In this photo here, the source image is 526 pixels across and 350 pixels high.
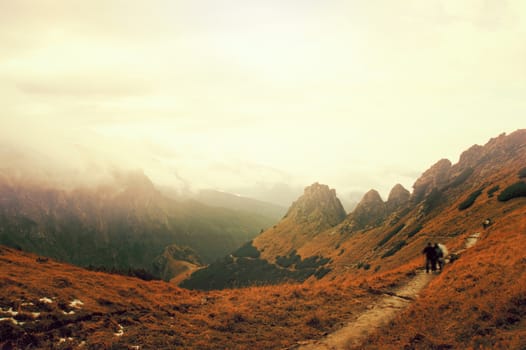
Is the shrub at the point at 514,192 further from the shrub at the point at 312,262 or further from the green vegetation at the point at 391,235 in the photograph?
the shrub at the point at 312,262

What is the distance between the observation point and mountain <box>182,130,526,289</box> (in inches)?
1919

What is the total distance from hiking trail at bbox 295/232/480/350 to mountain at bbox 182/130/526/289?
15.2 m

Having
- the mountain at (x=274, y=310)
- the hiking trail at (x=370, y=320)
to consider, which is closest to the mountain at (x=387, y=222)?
the hiking trail at (x=370, y=320)

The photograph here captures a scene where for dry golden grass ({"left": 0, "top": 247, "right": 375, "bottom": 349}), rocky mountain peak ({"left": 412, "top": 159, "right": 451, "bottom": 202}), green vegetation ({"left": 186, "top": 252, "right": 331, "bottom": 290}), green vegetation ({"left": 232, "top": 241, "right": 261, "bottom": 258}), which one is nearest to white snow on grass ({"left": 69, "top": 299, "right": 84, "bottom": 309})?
dry golden grass ({"left": 0, "top": 247, "right": 375, "bottom": 349})

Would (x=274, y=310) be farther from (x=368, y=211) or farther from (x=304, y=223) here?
(x=304, y=223)

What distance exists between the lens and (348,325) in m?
17.0

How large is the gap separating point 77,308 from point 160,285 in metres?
9.48

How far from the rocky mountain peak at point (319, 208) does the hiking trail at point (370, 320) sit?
453 feet

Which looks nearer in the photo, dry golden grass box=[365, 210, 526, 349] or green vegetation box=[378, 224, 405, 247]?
dry golden grass box=[365, 210, 526, 349]

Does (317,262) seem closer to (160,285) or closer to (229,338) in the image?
(160,285)

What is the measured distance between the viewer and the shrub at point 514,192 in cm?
4147

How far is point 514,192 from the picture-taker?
42344 mm

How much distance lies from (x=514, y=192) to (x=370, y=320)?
121 ft

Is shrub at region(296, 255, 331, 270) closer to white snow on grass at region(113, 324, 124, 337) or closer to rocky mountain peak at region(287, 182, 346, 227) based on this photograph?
rocky mountain peak at region(287, 182, 346, 227)
